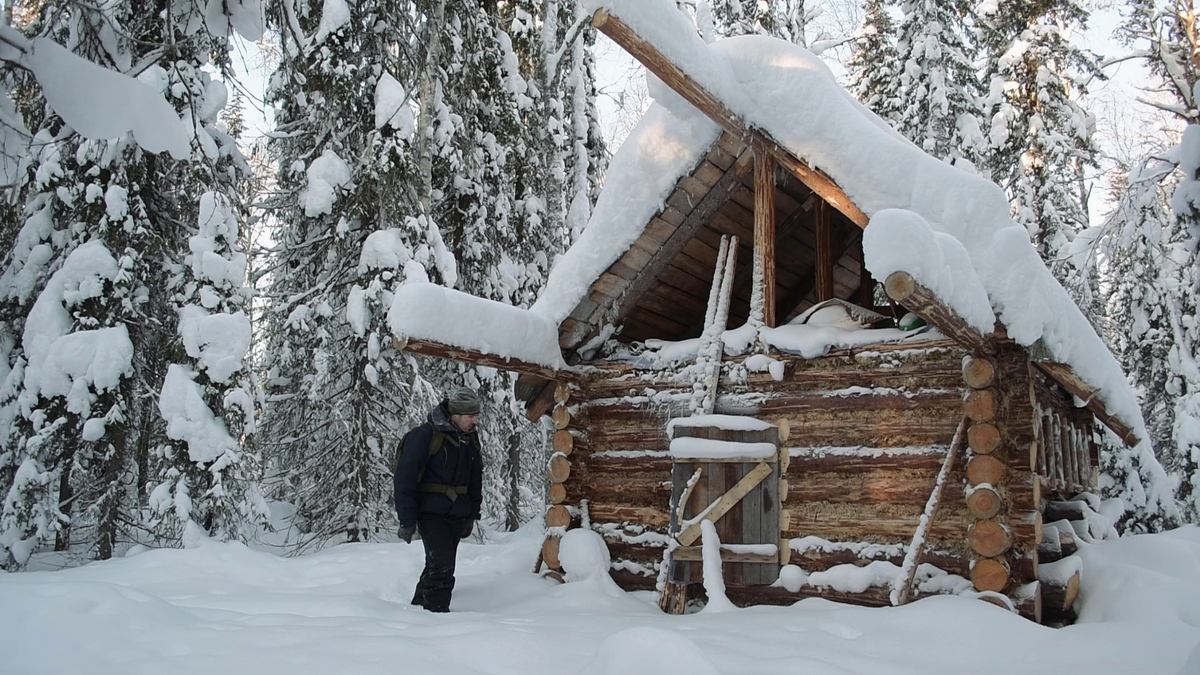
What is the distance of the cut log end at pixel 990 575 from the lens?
6098mm

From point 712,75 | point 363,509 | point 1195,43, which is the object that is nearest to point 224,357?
point 363,509

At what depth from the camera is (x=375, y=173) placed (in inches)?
461

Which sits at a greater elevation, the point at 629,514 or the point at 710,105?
the point at 710,105

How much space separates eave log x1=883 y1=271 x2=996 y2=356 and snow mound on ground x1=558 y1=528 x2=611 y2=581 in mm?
3937

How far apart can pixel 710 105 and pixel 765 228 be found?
1405 mm

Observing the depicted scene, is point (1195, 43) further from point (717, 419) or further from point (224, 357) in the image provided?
point (224, 357)

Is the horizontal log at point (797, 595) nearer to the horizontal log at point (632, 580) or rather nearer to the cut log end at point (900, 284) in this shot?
the horizontal log at point (632, 580)

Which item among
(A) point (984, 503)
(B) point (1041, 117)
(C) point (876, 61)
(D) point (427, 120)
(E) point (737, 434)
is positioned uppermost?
(C) point (876, 61)

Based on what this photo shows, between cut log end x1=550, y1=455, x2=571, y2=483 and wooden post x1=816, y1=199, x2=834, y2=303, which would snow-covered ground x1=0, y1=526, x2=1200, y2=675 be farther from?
wooden post x1=816, y1=199, x2=834, y2=303

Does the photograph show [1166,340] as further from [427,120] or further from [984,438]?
[427,120]

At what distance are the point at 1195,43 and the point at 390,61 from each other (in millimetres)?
11759

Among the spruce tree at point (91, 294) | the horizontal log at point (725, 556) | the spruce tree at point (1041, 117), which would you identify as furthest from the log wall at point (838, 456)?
the spruce tree at point (1041, 117)

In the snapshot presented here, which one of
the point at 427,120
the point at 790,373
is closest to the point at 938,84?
the point at 427,120

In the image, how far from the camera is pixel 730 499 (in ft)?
23.4
